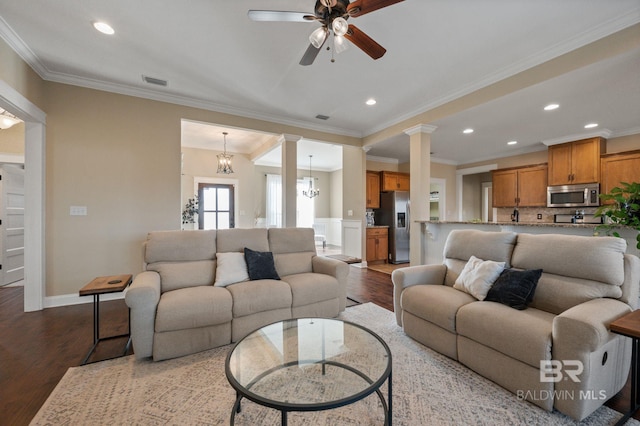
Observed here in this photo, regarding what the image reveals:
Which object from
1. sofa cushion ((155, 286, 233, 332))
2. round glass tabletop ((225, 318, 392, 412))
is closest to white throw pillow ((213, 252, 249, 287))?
sofa cushion ((155, 286, 233, 332))

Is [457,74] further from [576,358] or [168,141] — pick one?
[168,141]

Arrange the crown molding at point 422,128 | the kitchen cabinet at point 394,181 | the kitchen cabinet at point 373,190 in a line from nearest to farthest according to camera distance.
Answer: the crown molding at point 422,128 → the kitchen cabinet at point 373,190 → the kitchen cabinet at point 394,181

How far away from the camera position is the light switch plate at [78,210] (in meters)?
3.36

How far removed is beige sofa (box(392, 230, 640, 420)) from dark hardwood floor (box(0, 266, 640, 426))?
0.45m

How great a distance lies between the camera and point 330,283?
9.19ft

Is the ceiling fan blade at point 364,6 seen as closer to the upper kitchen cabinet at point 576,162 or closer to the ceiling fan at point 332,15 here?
the ceiling fan at point 332,15

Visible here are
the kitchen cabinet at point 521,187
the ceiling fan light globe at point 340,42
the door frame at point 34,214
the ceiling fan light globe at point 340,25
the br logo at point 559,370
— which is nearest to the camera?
the br logo at point 559,370

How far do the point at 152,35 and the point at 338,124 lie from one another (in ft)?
10.5

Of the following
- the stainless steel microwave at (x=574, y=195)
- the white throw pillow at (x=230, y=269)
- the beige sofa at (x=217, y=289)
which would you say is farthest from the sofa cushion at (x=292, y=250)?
the stainless steel microwave at (x=574, y=195)

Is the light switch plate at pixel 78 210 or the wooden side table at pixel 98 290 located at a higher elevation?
the light switch plate at pixel 78 210

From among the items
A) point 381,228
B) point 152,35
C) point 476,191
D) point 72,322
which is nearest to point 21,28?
point 152,35

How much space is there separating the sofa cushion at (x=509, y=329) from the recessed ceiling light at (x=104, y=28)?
3920 millimetres

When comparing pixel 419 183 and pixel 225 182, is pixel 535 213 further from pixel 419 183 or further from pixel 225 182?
pixel 225 182

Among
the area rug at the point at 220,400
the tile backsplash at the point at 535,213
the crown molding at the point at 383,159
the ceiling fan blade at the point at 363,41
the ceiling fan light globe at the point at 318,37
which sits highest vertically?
the crown molding at the point at 383,159
